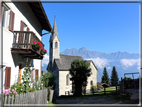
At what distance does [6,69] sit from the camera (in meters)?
7.89

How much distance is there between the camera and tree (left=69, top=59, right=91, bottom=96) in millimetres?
26383

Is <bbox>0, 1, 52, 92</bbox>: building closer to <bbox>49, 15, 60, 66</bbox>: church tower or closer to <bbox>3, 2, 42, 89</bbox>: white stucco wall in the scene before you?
<bbox>3, 2, 42, 89</bbox>: white stucco wall

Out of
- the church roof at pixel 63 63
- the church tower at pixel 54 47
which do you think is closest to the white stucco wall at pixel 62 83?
the church roof at pixel 63 63

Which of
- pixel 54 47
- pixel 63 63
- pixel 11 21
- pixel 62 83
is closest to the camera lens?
pixel 11 21

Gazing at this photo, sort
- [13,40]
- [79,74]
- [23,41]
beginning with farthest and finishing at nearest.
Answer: [79,74], [23,41], [13,40]

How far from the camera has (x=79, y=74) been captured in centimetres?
2647

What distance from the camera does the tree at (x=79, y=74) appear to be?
2638 cm

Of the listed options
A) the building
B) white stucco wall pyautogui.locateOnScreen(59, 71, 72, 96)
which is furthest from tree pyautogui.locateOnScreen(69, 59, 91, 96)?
the building

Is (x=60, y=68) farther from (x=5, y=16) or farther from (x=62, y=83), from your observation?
(x=5, y=16)

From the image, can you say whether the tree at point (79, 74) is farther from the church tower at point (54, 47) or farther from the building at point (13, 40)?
the building at point (13, 40)

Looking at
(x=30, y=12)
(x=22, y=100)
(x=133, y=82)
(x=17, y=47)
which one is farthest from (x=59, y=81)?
(x=22, y=100)

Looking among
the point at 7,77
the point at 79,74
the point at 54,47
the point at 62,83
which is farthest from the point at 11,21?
the point at 54,47

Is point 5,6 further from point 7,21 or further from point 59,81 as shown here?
point 59,81

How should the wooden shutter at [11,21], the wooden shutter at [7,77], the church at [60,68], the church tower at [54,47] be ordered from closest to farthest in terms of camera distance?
1. the wooden shutter at [7,77]
2. the wooden shutter at [11,21]
3. the church at [60,68]
4. the church tower at [54,47]
